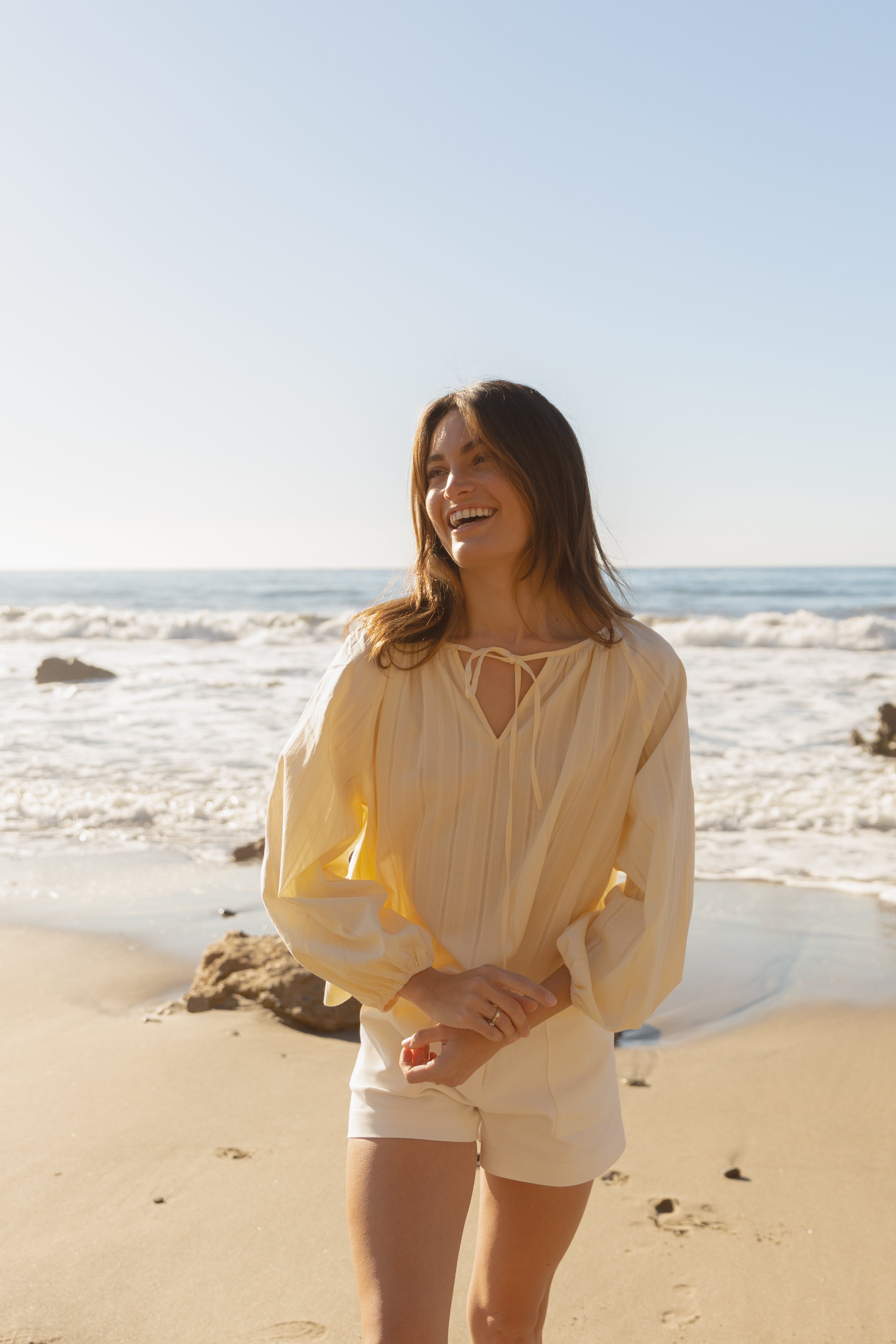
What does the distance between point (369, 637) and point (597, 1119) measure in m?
0.98

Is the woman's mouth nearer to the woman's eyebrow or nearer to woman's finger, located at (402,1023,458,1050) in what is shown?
the woman's eyebrow

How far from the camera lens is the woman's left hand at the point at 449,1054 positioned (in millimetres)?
1762

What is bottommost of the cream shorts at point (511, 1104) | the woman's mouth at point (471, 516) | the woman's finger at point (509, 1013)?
the cream shorts at point (511, 1104)

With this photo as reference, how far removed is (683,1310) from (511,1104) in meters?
1.24

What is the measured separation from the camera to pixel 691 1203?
311 centimetres

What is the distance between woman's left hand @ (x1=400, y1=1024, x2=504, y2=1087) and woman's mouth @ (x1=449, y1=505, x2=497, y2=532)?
0.91 m

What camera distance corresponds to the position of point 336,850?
196cm

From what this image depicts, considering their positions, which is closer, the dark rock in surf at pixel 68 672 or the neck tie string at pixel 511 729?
the neck tie string at pixel 511 729

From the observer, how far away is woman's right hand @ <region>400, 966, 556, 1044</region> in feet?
5.75

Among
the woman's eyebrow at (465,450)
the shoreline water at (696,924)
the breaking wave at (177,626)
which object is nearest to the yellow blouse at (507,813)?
the woman's eyebrow at (465,450)

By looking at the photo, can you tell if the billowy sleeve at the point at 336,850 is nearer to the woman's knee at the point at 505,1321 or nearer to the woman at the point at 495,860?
the woman at the point at 495,860

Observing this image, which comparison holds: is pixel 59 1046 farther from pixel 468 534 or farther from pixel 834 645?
pixel 834 645

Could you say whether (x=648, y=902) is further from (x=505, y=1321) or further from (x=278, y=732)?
(x=278, y=732)

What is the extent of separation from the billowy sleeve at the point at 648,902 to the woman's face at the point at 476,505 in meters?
0.38
